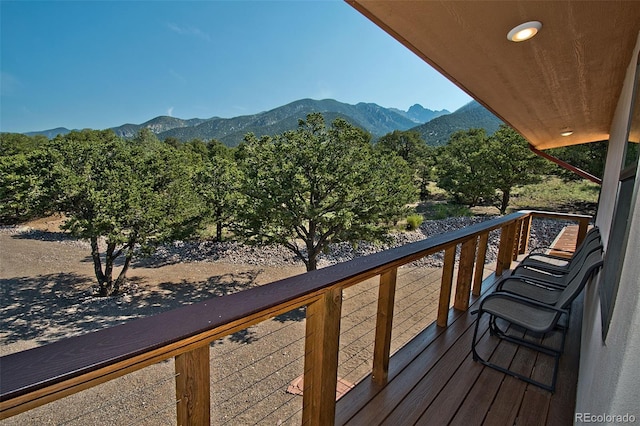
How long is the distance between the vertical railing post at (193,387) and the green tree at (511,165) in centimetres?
1488

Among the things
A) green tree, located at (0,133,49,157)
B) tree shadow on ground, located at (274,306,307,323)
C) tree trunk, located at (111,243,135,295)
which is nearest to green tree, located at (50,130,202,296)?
tree trunk, located at (111,243,135,295)

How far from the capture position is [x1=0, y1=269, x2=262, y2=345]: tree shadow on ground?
24.8 ft

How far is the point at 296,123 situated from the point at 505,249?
21037 mm

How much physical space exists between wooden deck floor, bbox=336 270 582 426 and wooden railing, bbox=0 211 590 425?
0.53ft

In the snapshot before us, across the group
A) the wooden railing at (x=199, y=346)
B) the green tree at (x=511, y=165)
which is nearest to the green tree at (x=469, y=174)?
the green tree at (x=511, y=165)

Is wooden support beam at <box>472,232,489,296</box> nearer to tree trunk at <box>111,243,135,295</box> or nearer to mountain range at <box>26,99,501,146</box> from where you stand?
mountain range at <box>26,99,501,146</box>

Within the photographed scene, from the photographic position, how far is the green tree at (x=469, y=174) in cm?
1391

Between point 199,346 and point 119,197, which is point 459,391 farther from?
point 119,197

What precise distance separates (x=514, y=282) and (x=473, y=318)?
43 centimetres

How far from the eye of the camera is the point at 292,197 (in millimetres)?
8086

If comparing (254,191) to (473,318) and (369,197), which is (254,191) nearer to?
(369,197)

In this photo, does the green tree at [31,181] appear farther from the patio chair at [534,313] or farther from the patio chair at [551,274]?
the patio chair at [551,274]

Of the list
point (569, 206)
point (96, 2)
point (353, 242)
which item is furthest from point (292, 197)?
point (96, 2)
